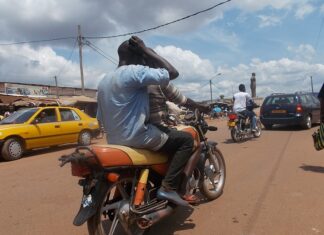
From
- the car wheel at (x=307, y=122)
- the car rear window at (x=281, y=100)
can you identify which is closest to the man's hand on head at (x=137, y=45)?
the car rear window at (x=281, y=100)

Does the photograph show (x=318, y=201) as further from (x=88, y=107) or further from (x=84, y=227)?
(x=88, y=107)

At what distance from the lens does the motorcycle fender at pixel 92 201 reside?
359 centimetres

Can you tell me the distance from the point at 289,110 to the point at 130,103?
13101 millimetres

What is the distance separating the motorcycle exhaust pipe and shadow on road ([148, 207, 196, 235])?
0.36 metres

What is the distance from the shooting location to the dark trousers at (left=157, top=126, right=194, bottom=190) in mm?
4219

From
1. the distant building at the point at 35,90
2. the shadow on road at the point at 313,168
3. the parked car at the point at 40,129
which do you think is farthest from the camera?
the distant building at the point at 35,90

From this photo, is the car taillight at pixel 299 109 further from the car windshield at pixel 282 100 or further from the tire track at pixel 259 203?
the tire track at pixel 259 203

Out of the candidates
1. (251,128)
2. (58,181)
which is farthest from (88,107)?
(58,181)

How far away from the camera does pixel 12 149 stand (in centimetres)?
1155

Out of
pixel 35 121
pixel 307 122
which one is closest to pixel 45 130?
pixel 35 121

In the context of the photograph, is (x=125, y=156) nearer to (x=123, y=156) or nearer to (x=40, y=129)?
(x=123, y=156)

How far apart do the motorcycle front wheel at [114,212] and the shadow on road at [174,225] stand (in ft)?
1.46

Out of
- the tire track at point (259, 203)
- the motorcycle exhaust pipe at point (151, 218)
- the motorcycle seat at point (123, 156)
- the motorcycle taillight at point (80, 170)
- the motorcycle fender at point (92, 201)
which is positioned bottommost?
the tire track at point (259, 203)

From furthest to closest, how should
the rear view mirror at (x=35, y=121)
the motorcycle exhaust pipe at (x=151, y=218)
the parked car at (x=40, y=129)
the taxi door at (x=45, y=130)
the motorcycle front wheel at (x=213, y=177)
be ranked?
the rear view mirror at (x=35, y=121), the taxi door at (x=45, y=130), the parked car at (x=40, y=129), the motorcycle front wheel at (x=213, y=177), the motorcycle exhaust pipe at (x=151, y=218)
